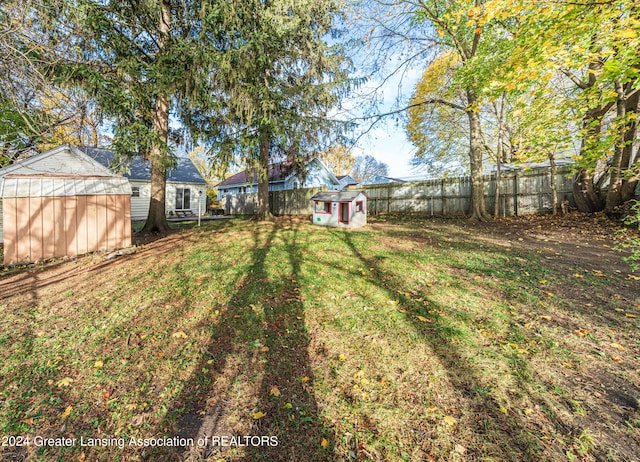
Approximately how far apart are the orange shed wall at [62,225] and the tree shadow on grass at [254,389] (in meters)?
4.96

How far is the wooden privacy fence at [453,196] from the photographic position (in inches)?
414

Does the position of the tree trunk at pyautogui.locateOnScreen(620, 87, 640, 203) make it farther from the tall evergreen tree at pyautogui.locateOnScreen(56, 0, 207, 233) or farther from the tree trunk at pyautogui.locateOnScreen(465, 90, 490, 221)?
the tall evergreen tree at pyautogui.locateOnScreen(56, 0, 207, 233)

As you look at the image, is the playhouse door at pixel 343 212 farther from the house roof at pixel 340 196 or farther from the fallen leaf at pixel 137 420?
the fallen leaf at pixel 137 420

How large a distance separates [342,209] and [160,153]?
6.39 metres

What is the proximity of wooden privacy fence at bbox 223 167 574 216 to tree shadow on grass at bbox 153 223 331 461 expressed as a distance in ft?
34.3

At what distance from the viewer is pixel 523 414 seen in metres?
1.98

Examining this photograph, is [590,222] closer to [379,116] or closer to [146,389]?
[379,116]

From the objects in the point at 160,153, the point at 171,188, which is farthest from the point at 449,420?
the point at 171,188

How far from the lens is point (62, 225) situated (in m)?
5.70

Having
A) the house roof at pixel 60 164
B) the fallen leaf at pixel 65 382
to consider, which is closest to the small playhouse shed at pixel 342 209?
the house roof at pixel 60 164

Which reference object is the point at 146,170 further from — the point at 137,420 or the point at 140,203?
the point at 137,420

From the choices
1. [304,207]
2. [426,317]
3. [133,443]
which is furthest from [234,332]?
[304,207]

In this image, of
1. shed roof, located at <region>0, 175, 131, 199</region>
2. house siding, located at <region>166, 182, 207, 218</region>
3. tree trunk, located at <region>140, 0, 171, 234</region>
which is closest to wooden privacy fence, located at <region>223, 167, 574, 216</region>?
house siding, located at <region>166, 182, 207, 218</region>

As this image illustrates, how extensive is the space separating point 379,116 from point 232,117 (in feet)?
20.5
